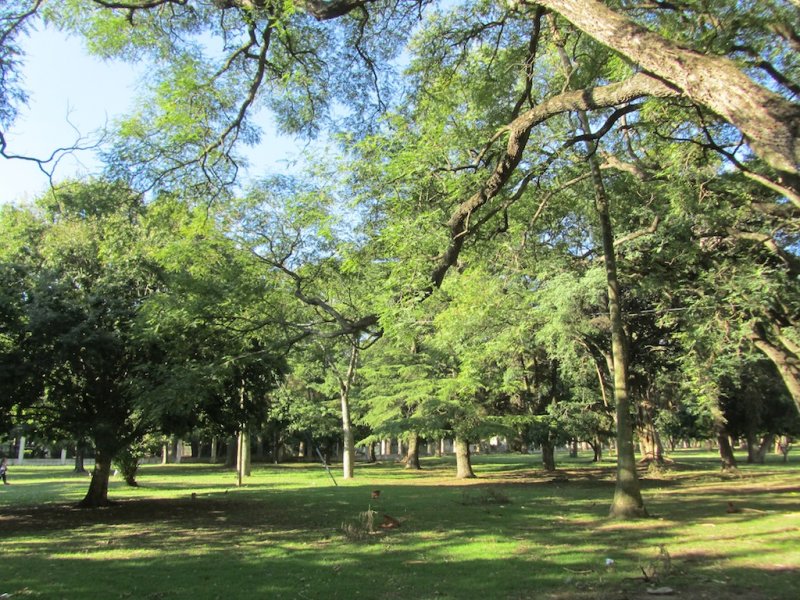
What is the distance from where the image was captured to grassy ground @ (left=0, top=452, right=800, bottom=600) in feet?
23.0

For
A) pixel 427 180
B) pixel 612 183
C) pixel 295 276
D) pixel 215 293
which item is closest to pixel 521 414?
pixel 612 183

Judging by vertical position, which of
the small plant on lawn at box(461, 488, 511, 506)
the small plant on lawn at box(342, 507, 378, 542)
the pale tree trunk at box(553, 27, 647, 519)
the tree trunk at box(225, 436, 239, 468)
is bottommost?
the tree trunk at box(225, 436, 239, 468)

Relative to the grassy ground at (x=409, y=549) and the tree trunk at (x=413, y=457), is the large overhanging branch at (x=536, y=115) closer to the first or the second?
the grassy ground at (x=409, y=549)

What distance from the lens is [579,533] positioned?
1111cm

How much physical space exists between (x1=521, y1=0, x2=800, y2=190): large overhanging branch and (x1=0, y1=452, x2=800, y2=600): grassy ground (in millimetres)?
5099

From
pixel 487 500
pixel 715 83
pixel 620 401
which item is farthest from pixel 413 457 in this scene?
pixel 715 83

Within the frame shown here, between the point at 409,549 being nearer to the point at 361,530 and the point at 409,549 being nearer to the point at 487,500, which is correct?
the point at 361,530

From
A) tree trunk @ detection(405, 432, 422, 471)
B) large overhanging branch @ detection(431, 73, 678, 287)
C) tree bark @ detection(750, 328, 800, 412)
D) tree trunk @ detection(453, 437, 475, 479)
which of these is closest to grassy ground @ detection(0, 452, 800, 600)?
tree bark @ detection(750, 328, 800, 412)

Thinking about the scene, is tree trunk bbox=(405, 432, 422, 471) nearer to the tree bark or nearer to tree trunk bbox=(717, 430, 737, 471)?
tree trunk bbox=(717, 430, 737, 471)

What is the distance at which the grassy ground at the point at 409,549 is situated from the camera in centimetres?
702

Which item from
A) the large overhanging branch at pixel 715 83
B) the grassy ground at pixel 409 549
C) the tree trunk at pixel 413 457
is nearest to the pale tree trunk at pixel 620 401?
the grassy ground at pixel 409 549

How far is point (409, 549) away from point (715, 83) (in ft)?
27.6

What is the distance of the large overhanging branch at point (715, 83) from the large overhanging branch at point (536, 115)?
1.76 feet

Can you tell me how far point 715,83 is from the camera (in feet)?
13.8
